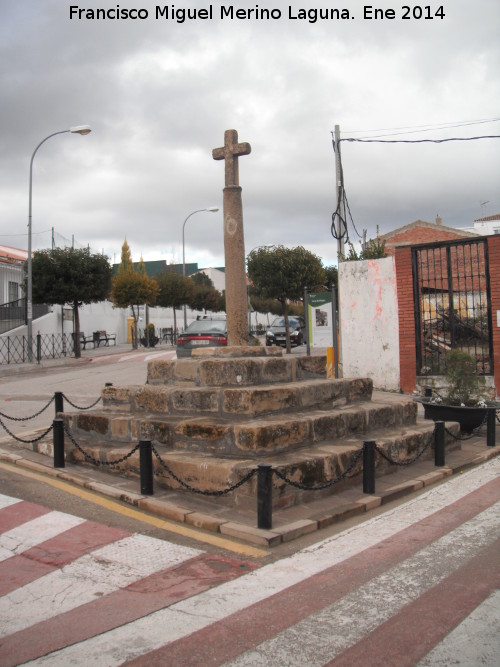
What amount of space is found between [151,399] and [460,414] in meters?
4.84

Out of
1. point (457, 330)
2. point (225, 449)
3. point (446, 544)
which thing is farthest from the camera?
point (457, 330)

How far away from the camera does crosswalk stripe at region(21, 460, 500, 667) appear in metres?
3.38

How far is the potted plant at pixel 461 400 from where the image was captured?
9461 millimetres

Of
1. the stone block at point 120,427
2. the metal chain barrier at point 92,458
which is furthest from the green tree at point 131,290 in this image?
the metal chain barrier at point 92,458

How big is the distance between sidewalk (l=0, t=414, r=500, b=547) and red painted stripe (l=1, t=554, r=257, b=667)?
62cm

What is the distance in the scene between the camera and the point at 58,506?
5.95 metres

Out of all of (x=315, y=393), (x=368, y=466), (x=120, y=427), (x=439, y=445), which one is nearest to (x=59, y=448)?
(x=120, y=427)

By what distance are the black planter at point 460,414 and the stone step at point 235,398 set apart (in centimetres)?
186

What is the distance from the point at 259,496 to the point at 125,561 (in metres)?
1.21

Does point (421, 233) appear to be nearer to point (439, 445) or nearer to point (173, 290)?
point (173, 290)

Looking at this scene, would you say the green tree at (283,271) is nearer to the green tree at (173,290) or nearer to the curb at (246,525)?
the green tree at (173,290)

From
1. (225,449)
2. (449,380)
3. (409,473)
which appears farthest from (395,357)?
(225,449)

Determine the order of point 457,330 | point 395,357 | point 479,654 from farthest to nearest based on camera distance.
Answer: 1. point 457,330
2. point 395,357
3. point 479,654

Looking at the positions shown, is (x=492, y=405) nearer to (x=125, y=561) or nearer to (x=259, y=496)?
(x=259, y=496)
